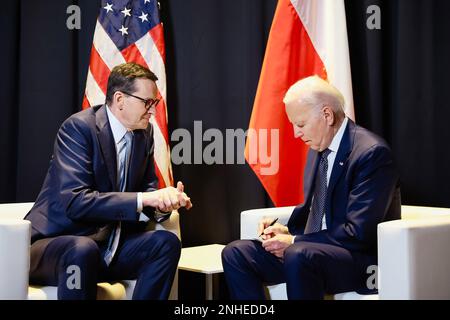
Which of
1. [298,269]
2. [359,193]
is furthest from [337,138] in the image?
[298,269]

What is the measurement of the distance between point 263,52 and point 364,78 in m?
0.64

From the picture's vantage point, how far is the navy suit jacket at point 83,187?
9.36 ft

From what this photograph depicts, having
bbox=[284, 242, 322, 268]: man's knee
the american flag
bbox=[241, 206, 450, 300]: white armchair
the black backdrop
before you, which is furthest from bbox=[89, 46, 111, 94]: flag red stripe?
bbox=[241, 206, 450, 300]: white armchair

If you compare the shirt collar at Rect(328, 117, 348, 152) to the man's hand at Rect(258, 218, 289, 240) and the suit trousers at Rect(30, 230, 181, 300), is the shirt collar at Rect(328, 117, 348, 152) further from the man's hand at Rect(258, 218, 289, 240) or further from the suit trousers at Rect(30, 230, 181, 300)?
the suit trousers at Rect(30, 230, 181, 300)

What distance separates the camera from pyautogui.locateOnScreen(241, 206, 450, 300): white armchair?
98.7 inches

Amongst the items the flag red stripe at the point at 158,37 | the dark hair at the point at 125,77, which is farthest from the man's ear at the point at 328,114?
the flag red stripe at the point at 158,37

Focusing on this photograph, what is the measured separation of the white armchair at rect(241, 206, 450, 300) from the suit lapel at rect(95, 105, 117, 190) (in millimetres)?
1175

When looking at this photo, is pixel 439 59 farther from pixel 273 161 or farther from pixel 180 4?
pixel 180 4

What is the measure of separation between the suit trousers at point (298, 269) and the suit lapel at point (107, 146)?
60 centimetres

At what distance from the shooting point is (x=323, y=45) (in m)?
3.86

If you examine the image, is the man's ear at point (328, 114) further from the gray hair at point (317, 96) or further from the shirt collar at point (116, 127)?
the shirt collar at point (116, 127)

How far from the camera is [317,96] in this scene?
2.89 meters

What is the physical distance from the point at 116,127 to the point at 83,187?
1.10 ft

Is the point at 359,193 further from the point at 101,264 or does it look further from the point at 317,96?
the point at 101,264
